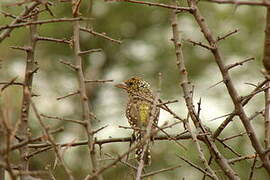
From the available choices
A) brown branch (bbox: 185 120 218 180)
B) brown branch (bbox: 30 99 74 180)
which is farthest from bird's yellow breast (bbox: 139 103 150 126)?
brown branch (bbox: 30 99 74 180)

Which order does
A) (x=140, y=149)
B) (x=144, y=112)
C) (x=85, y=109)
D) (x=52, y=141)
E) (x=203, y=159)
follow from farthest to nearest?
(x=144, y=112) < (x=140, y=149) < (x=203, y=159) < (x=85, y=109) < (x=52, y=141)

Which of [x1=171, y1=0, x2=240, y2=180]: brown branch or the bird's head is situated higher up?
the bird's head

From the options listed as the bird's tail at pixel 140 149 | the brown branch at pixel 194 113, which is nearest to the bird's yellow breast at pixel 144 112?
the bird's tail at pixel 140 149

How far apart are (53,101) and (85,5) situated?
158 cm

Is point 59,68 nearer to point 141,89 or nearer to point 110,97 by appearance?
point 110,97

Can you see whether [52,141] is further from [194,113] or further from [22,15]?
[194,113]

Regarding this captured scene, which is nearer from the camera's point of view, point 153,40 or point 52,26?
point 52,26

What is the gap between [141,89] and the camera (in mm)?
7270

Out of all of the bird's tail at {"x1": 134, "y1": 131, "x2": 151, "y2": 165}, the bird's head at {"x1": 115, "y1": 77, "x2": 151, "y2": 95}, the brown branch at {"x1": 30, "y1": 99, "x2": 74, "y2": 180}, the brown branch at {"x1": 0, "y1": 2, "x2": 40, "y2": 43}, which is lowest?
the brown branch at {"x1": 30, "y1": 99, "x2": 74, "y2": 180}

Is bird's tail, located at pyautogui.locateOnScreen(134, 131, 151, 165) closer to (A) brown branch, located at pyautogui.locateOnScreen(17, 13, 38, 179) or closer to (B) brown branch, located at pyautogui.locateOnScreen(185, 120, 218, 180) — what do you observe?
(B) brown branch, located at pyautogui.locateOnScreen(185, 120, 218, 180)

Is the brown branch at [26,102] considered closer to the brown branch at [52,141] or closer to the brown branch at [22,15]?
the brown branch at [22,15]

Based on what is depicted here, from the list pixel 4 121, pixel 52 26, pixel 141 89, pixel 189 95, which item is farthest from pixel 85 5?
pixel 4 121

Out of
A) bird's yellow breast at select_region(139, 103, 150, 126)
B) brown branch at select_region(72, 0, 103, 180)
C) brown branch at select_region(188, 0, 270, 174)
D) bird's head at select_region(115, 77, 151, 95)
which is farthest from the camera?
bird's head at select_region(115, 77, 151, 95)

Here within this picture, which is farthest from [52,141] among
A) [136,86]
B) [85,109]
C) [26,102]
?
[136,86]
